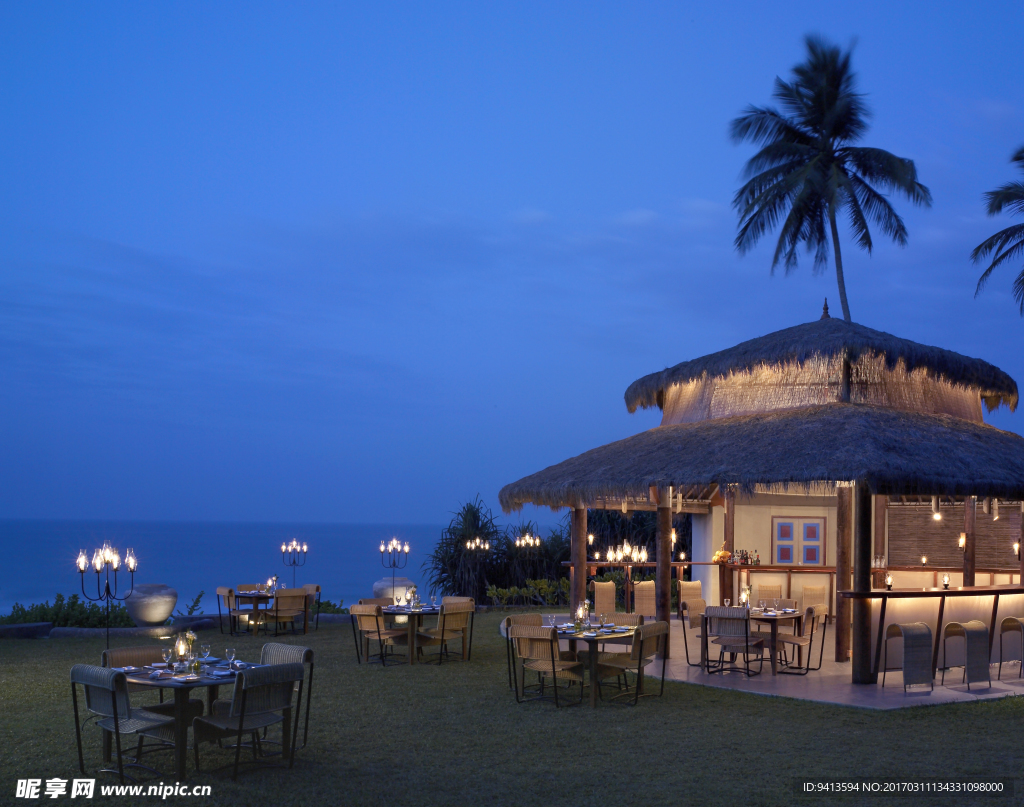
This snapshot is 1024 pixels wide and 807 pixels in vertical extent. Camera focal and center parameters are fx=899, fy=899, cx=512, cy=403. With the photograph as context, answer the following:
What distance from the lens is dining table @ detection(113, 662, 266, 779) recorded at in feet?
20.4

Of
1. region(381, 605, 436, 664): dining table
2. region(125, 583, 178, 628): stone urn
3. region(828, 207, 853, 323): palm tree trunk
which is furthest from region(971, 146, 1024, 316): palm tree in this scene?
region(125, 583, 178, 628): stone urn

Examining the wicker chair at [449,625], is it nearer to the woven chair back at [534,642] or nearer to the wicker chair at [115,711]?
the woven chair back at [534,642]

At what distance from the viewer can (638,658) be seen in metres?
9.16

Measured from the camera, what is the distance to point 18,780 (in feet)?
20.0

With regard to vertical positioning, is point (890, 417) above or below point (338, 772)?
above

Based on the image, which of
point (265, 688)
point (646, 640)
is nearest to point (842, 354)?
point (646, 640)

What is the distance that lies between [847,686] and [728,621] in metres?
1.44

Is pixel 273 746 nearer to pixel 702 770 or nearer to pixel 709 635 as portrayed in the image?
pixel 702 770

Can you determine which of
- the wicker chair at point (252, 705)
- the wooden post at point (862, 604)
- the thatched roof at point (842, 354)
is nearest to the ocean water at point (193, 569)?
the thatched roof at point (842, 354)

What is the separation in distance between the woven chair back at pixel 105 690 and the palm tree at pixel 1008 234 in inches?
852

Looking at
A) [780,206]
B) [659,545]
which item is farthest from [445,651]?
[780,206]

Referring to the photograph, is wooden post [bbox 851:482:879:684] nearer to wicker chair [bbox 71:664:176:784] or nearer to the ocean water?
wicker chair [bbox 71:664:176:784]

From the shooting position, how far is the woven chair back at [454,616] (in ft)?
38.4

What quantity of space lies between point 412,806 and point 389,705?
3.38 m
